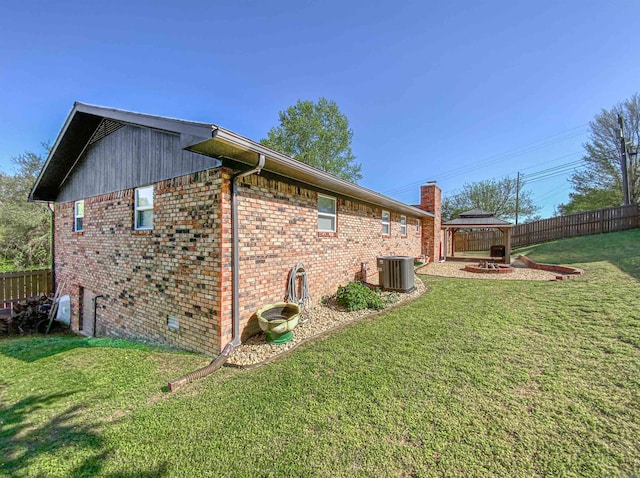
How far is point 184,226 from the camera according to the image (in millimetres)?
4664

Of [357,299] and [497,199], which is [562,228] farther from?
[357,299]

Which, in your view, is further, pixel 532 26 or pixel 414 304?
pixel 532 26

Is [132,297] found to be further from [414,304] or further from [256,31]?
[256,31]

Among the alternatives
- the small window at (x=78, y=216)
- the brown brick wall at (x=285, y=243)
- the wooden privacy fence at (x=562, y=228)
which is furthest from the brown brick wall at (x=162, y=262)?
the wooden privacy fence at (x=562, y=228)

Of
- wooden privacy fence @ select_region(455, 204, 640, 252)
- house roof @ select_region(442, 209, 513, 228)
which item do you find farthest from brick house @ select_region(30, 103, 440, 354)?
wooden privacy fence @ select_region(455, 204, 640, 252)

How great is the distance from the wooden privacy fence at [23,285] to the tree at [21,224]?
30.2ft

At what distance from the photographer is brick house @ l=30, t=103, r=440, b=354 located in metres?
4.20

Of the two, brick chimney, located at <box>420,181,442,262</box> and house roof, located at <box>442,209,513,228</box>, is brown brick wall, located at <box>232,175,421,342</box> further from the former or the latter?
house roof, located at <box>442,209,513,228</box>

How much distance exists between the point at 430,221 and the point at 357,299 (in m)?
10.5

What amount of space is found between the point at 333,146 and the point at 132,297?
2451cm

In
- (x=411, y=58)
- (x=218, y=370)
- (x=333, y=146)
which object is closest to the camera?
(x=218, y=370)

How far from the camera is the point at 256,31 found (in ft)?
28.0

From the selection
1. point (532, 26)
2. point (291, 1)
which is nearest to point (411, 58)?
point (532, 26)

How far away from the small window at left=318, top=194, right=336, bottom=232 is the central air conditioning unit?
2058 mm
